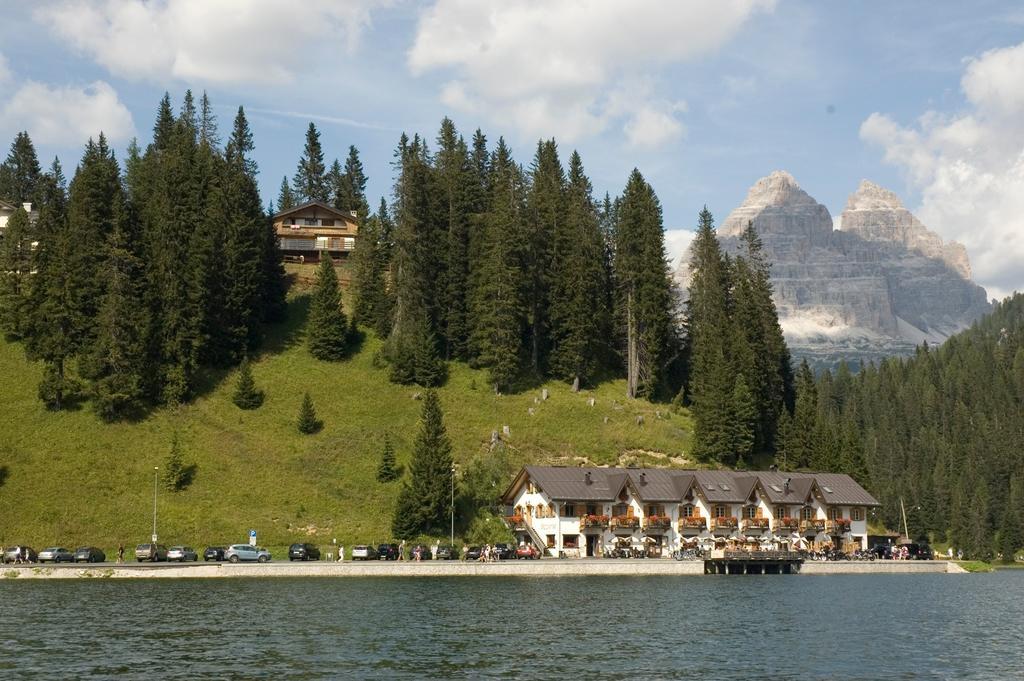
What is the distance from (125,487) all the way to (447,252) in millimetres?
47919

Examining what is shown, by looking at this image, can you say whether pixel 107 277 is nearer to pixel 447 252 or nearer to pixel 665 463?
pixel 447 252

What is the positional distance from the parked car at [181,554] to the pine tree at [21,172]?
114 meters

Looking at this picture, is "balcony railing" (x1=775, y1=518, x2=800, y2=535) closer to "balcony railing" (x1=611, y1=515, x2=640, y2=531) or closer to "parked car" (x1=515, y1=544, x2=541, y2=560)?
"balcony railing" (x1=611, y1=515, x2=640, y2=531)

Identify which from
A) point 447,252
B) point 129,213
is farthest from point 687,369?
point 129,213

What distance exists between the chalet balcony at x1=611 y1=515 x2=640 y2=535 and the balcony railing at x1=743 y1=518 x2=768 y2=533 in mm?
12390

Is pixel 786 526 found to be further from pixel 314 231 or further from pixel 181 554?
pixel 314 231

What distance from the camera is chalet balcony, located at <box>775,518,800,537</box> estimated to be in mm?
116312

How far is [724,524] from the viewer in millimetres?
112688

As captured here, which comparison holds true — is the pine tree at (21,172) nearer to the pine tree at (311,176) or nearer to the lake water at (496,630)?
the pine tree at (311,176)

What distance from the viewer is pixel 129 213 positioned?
12538cm

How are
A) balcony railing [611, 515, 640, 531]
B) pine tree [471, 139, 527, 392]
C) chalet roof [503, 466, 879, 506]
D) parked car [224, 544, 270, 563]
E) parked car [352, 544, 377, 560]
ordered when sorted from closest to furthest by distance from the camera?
parked car [224, 544, 270, 563], parked car [352, 544, 377, 560], chalet roof [503, 466, 879, 506], balcony railing [611, 515, 640, 531], pine tree [471, 139, 527, 392]

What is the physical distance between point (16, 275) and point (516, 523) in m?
63.1

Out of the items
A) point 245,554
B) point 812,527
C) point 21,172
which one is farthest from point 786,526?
point 21,172

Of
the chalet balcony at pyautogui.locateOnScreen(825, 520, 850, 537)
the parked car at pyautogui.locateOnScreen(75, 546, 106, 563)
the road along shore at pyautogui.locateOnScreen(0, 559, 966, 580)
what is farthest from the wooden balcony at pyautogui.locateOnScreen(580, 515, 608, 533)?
the parked car at pyautogui.locateOnScreen(75, 546, 106, 563)
